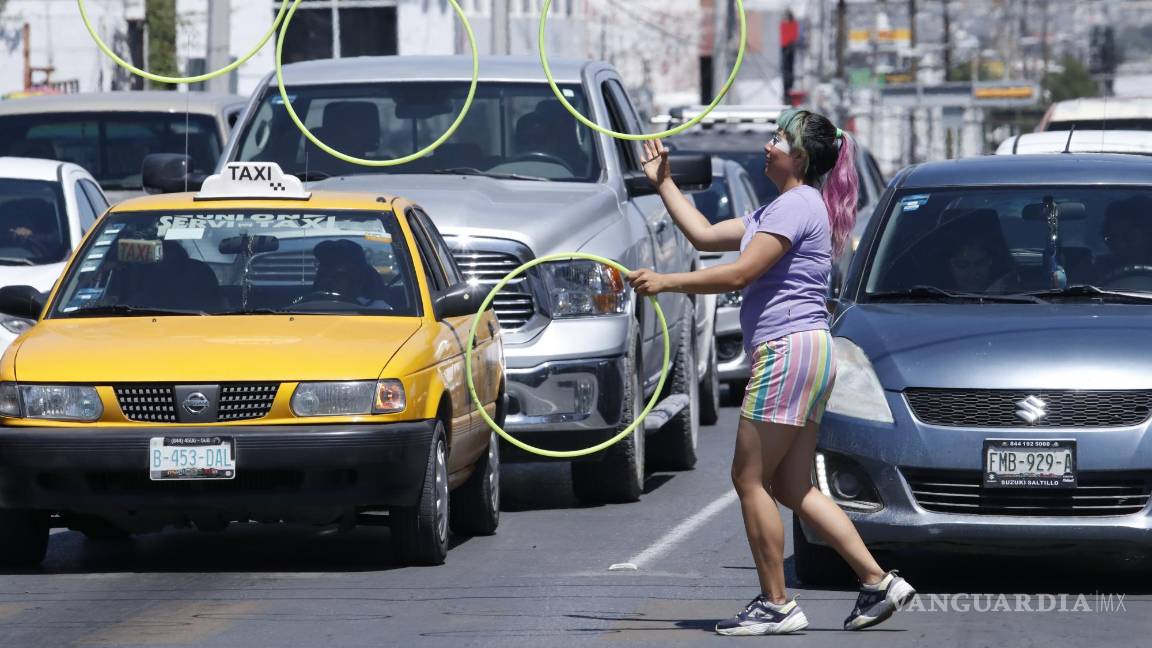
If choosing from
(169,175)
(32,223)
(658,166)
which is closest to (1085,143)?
(169,175)

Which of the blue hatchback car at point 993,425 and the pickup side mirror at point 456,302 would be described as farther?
the pickup side mirror at point 456,302

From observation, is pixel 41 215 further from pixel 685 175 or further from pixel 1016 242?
pixel 1016 242

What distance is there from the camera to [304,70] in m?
13.3

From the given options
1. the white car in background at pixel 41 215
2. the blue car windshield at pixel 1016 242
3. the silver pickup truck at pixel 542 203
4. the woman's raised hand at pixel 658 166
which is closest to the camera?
the woman's raised hand at pixel 658 166

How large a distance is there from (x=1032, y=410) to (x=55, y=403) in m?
3.88

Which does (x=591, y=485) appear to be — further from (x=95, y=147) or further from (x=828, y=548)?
(x=95, y=147)

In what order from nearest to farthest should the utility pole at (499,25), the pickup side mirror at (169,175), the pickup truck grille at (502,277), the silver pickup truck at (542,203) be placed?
the silver pickup truck at (542,203) → the pickup truck grille at (502,277) → the pickup side mirror at (169,175) → the utility pole at (499,25)

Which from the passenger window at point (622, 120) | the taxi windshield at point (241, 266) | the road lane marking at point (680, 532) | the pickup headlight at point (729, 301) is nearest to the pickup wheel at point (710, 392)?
the pickup headlight at point (729, 301)

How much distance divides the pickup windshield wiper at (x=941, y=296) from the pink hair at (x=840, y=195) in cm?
161

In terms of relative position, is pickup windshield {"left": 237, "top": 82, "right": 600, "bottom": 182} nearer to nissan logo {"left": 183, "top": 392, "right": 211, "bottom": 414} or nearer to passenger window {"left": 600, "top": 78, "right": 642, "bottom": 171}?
passenger window {"left": 600, "top": 78, "right": 642, "bottom": 171}

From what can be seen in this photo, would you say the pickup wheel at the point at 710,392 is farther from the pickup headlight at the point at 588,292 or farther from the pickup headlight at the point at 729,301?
the pickup headlight at the point at 588,292

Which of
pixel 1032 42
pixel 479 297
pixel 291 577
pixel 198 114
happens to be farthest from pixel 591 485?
pixel 1032 42

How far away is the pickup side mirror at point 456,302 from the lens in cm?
989

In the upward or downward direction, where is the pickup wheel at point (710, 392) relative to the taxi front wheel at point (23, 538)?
downward
